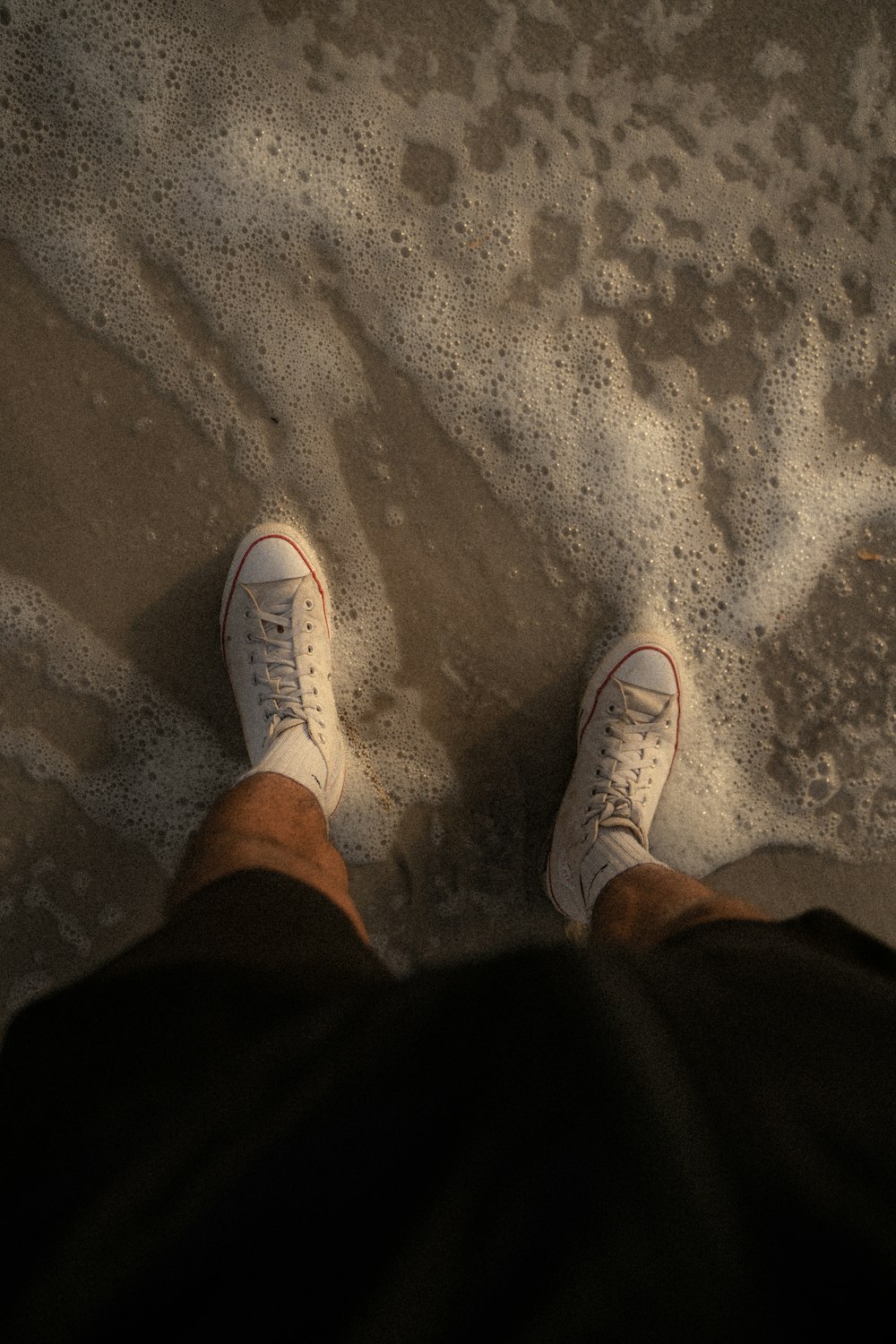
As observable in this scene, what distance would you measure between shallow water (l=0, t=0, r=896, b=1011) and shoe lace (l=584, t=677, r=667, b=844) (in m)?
0.07

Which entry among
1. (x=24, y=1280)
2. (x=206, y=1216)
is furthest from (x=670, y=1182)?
(x=24, y=1280)

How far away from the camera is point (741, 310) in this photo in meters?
1.12

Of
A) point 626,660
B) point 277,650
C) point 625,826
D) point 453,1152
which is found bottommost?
point 625,826

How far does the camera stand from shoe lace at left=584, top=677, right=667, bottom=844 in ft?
3.46

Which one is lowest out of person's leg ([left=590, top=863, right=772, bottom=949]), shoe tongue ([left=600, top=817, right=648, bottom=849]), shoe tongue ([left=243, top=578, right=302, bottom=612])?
shoe tongue ([left=600, top=817, right=648, bottom=849])

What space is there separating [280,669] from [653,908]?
562mm

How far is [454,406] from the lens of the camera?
1.09 meters

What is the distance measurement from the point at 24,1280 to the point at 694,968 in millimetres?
522

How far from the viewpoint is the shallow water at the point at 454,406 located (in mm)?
1043

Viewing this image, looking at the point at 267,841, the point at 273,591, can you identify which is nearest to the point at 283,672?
the point at 273,591

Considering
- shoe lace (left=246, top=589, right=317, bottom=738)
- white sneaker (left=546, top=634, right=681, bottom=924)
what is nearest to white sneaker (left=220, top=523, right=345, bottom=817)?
shoe lace (left=246, top=589, right=317, bottom=738)

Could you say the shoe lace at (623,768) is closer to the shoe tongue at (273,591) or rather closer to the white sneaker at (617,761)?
the white sneaker at (617,761)

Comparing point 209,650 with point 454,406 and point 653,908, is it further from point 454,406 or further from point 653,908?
point 653,908

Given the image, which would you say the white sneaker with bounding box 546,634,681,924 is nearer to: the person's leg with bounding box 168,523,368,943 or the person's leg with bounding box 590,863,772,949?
the person's leg with bounding box 590,863,772,949
